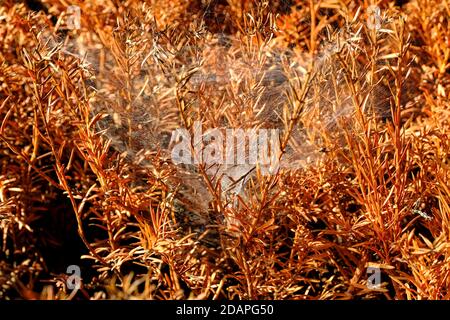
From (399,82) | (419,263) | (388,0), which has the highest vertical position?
(388,0)

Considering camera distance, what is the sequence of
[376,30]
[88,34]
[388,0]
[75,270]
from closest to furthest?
[376,30], [75,270], [88,34], [388,0]

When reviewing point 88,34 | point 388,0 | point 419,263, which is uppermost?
point 388,0

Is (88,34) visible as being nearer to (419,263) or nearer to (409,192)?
(409,192)

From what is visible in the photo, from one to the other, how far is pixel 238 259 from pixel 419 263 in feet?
1.27

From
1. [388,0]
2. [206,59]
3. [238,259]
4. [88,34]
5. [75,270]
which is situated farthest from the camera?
[388,0]

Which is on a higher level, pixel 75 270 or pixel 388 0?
pixel 388 0

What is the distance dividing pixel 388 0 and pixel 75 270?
1.30m

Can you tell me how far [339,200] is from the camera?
1.39 meters

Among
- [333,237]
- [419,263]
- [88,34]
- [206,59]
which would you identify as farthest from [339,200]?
[88,34]

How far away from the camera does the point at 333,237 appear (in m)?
1.47
